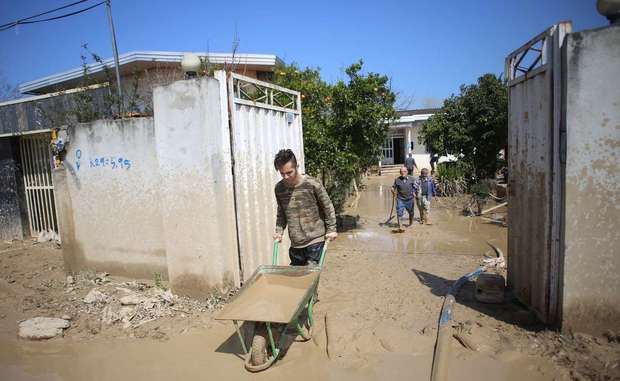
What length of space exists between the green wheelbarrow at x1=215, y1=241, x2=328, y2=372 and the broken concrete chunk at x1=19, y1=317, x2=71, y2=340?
227cm

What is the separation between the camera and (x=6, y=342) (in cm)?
412

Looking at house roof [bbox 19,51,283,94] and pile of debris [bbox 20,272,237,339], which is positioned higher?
house roof [bbox 19,51,283,94]

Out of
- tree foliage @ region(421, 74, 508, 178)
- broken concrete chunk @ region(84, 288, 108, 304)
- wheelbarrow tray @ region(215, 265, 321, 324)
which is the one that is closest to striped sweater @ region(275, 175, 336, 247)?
wheelbarrow tray @ region(215, 265, 321, 324)

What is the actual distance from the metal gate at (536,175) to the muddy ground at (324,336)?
32 centimetres

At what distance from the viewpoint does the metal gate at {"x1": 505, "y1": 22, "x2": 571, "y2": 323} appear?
3.28 metres

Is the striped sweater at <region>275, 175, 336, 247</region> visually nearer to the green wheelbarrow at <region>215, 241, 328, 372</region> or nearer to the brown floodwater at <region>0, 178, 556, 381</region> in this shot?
the green wheelbarrow at <region>215, 241, 328, 372</region>

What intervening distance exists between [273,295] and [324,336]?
2.36 ft

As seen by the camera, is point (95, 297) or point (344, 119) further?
point (344, 119)

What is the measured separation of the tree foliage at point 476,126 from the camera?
1489cm

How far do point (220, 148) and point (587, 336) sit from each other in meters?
3.94

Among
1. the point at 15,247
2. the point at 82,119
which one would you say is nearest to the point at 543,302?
the point at 82,119

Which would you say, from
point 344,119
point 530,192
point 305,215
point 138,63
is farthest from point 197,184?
point 138,63

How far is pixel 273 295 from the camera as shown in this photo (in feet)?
11.5

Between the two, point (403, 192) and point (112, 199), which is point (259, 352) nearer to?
point (112, 199)
